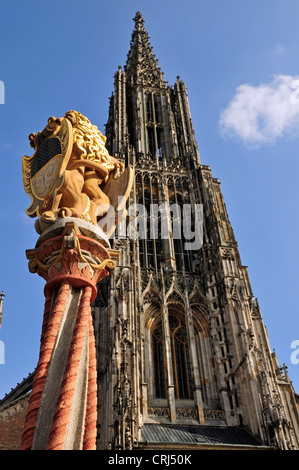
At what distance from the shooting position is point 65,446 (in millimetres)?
7145

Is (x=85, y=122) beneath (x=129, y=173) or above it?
above

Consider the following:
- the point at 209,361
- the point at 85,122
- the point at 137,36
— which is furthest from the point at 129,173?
the point at 137,36

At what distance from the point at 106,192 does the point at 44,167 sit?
1.55 metres

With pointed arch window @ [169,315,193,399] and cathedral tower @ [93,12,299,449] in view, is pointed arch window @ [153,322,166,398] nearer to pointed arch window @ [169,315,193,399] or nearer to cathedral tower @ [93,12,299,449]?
cathedral tower @ [93,12,299,449]

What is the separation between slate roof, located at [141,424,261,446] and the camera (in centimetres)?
2042

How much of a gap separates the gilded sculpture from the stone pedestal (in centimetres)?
63

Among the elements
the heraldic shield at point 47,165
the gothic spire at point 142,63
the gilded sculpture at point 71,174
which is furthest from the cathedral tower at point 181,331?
the heraldic shield at point 47,165

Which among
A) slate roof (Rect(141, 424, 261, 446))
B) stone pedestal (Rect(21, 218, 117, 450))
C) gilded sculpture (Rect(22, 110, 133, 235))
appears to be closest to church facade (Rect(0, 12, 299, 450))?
slate roof (Rect(141, 424, 261, 446))

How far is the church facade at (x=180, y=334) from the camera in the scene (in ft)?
68.8

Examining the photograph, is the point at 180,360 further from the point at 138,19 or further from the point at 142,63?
the point at 138,19

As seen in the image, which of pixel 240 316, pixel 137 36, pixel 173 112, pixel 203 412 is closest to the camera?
pixel 203 412

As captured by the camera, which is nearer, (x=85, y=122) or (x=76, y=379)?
(x=76, y=379)

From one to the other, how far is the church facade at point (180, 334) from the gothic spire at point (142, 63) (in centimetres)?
945
